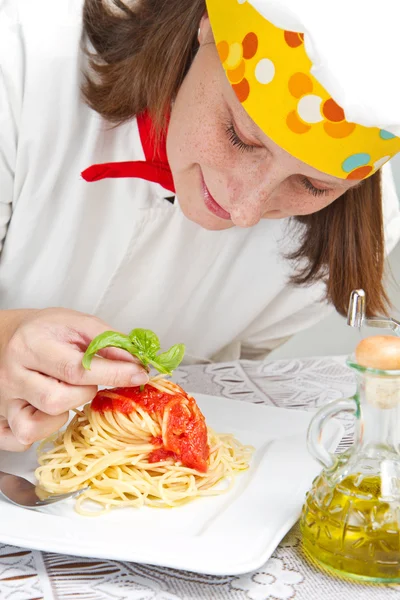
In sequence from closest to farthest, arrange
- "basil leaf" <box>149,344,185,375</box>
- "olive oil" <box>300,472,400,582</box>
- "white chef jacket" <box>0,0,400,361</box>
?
"olive oil" <box>300,472,400,582</box>, "basil leaf" <box>149,344,185,375</box>, "white chef jacket" <box>0,0,400,361</box>

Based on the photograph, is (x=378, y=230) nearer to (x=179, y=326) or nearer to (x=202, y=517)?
(x=179, y=326)

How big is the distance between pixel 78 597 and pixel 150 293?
112cm

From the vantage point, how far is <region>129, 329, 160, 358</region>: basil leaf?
132cm

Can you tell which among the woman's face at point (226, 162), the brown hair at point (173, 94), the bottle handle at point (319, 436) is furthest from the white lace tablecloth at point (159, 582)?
the brown hair at point (173, 94)

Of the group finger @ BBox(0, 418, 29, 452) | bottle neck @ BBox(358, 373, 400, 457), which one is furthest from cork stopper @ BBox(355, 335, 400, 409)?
finger @ BBox(0, 418, 29, 452)

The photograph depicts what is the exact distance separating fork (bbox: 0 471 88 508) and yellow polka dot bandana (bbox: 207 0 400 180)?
0.67m

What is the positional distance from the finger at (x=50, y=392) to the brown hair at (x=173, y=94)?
61 cm

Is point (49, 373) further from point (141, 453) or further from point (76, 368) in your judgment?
point (141, 453)

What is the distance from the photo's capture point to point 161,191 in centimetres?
191

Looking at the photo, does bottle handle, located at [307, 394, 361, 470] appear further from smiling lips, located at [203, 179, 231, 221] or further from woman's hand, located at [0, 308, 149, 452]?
smiling lips, located at [203, 179, 231, 221]

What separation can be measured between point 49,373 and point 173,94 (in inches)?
25.2

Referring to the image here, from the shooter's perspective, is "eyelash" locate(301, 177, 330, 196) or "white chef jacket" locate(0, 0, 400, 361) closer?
"eyelash" locate(301, 177, 330, 196)

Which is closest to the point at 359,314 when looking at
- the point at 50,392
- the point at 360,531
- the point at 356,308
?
the point at 356,308

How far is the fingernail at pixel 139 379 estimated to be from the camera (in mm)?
1312
